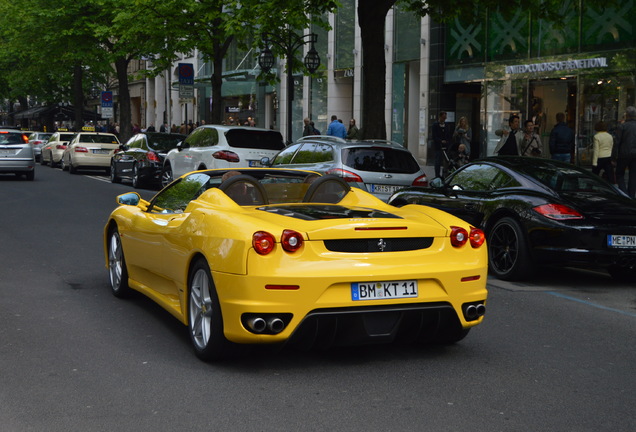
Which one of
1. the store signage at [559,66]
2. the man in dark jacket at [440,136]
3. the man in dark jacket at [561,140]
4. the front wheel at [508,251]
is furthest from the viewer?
the man in dark jacket at [440,136]

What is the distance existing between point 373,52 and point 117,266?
11.6m

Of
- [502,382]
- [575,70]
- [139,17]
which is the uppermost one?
[139,17]

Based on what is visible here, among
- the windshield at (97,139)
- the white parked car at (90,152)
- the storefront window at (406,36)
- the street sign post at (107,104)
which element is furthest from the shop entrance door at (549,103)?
the street sign post at (107,104)

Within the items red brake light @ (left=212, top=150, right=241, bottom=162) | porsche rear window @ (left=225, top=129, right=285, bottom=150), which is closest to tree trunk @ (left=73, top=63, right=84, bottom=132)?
porsche rear window @ (left=225, top=129, right=285, bottom=150)

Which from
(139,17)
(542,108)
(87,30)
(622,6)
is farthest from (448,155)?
(87,30)

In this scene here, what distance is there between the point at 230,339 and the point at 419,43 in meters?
27.8

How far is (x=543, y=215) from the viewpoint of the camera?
31.8 ft

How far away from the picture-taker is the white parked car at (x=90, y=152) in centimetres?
3275

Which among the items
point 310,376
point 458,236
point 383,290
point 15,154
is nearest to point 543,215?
point 458,236

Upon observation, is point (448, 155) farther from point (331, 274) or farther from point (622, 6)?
point (331, 274)

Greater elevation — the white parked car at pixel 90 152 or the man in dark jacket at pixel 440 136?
the man in dark jacket at pixel 440 136

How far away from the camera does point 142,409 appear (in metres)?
4.97

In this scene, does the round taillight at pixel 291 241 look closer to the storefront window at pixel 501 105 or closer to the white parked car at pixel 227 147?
the white parked car at pixel 227 147

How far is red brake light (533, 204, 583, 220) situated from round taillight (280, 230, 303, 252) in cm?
473
